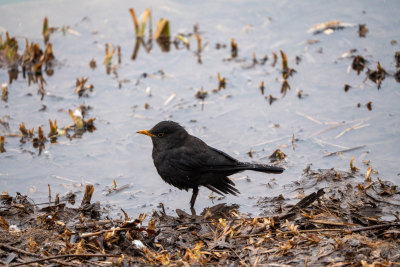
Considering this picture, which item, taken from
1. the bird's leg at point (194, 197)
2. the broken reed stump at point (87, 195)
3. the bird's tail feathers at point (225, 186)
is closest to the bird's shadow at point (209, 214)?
the bird's leg at point (194, 197)

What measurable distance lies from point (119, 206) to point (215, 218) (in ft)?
4.04

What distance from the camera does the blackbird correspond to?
589 centimetres

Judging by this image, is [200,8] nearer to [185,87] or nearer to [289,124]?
[185,87]

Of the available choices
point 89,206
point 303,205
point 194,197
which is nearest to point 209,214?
point 194,197

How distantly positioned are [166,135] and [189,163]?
1.65 ft

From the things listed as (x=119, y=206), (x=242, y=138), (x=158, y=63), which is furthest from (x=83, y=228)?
(x=158, y=63)

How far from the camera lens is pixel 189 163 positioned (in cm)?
589

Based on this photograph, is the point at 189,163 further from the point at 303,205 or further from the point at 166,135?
the point at 303,205

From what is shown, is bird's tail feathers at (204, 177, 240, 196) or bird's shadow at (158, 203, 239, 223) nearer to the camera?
bird's shadow at (158, 203, 239, 223)

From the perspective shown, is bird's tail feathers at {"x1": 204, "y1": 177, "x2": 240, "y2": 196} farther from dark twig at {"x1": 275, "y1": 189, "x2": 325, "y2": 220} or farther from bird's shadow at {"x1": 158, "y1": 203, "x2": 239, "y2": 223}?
dark twig at {"x1": 275, "y1": 189, "x2": 325, "y2": 220}

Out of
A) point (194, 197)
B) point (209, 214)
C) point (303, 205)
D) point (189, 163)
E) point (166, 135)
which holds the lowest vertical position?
point (194, 197)

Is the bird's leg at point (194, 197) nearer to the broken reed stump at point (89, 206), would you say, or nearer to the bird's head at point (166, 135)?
the bird's head at point (166, 135)

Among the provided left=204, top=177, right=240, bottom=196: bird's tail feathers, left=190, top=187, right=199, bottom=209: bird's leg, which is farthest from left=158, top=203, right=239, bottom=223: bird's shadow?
left=204, top=177, right=240, bottom=196: bird's tail feathers

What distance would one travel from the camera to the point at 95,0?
11305mm
